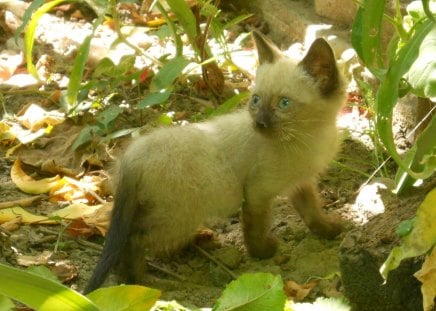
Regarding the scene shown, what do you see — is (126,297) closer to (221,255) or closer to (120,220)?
(120,220)

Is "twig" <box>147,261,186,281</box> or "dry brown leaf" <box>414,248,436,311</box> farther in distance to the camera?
"twig" <box>147,261,186,281</box>

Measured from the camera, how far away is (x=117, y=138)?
4.46 metres

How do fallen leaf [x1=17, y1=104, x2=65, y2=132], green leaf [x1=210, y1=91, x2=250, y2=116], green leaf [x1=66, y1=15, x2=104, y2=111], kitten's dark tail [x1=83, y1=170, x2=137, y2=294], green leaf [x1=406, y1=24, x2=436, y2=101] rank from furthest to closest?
1. fallen leaf [x1=17, y1=104, x2=65, y2=132]
2. green leaf [x1=210, y1=91, x2=250, y2=116]
3. green leaf [x1=66, y1=15, x2=104, y2=111]
4. kitten's dark tail [x1=83, y1=170, x2=137, y2=294]
5. green leaf [x1=406, y1=24, x2=436, y2=101]

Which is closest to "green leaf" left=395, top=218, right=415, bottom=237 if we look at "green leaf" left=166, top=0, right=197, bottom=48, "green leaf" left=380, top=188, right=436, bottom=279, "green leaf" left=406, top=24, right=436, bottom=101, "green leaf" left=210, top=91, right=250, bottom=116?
"green leaf" left=380, top=188, right=436, bottom=279

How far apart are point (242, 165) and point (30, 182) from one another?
120 cm

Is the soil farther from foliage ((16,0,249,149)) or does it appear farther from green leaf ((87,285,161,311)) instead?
green leaf ((87,285,161,311))

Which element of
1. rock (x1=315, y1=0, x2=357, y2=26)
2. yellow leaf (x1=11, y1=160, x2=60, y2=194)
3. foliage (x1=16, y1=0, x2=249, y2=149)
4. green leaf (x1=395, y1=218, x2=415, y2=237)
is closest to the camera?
green leaf (x1=395, y1=218, x2=415, y2=237)

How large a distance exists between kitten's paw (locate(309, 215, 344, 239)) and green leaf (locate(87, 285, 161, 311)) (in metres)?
1.51

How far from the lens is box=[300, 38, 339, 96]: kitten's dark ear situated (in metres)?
3.49

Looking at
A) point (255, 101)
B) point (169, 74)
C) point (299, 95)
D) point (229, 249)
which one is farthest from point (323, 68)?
point (229, 249)

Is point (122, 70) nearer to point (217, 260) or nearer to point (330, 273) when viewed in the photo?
point (217, 260)

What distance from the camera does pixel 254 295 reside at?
7.73ft

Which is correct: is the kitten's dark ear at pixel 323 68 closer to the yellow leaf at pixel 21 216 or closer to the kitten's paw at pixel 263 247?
the kitten's paw at pixel 263 247

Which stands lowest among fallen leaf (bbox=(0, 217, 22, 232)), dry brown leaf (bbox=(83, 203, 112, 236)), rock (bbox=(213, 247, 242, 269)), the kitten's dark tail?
rock (bbox=(213, 247, 242, 269))
